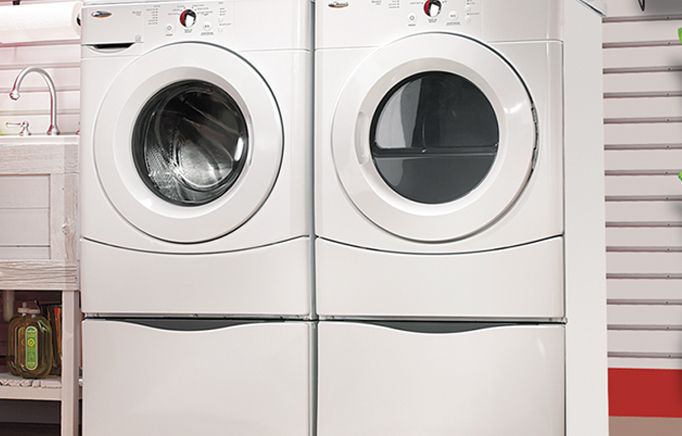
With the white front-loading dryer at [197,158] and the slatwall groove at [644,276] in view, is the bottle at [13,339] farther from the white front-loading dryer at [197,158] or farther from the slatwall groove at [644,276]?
the slatwall groove at [644,276]

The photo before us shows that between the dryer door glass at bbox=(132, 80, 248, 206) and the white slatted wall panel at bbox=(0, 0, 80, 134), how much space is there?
105 centimetres

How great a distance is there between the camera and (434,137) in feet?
7.07

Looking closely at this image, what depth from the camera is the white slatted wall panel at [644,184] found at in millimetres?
2881

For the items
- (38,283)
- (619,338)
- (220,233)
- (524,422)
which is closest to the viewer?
(524,422)

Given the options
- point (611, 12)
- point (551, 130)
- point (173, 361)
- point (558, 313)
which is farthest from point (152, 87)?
point (611, 12)

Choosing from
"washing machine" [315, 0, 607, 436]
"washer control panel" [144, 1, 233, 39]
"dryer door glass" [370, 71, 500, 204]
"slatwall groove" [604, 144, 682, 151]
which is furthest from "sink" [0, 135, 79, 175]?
"slatwall groove" [604, 144, 682, 151]

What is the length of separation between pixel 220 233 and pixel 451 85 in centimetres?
73

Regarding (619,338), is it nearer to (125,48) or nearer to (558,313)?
(558,313)

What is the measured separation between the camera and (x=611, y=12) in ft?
9.64

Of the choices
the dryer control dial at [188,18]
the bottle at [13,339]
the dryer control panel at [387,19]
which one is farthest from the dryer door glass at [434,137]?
the bottle at [13,339]

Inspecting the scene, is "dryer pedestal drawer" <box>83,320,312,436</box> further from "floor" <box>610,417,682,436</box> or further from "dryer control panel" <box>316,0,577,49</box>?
"floor" <box>610,417,682,436</box>

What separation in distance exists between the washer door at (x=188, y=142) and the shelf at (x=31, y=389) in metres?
0.73

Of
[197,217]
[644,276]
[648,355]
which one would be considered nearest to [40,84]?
[197,217]

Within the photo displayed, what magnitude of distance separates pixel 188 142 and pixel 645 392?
181cm
